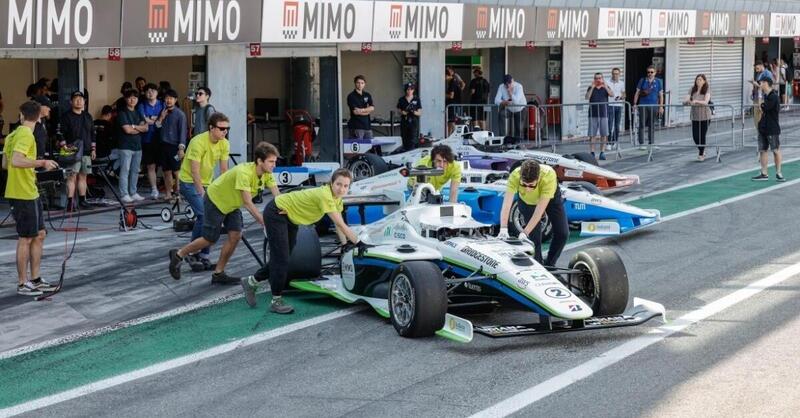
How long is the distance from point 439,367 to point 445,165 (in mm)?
4850

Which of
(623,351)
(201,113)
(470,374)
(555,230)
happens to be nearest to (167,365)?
(470,374)

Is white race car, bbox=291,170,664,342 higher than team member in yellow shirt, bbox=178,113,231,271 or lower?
lower

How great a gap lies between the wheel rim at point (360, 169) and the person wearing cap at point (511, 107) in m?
6.12

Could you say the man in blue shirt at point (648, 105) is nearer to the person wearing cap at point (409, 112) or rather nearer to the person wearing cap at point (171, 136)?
the person wearing cap at point (409, 112)

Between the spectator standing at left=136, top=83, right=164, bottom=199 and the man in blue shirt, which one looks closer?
the spectator standing at left=136, top=83, right=164, bottom=199

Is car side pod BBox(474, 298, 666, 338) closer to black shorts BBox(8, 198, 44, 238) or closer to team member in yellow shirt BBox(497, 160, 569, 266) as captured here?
team member in yellow shirt BBox(497, 160, 569, 266)

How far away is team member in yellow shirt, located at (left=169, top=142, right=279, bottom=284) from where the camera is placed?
1302 cm

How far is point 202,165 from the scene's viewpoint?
48.3 ft

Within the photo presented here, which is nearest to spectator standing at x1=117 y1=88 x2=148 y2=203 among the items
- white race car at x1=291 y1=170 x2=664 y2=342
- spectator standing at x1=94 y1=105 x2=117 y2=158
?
spectator standing at x1=94 y1=105 x2=117 y2=158

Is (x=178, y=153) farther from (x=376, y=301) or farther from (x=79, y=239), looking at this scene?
(x=376, y=301)

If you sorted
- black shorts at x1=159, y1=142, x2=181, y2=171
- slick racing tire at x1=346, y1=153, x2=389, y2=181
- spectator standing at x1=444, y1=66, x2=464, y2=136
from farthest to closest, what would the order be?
spectator standing at x1=444, y1=66, x2=464, y2=136
slick racing tire at x1=346, y1=153, x2=389, y2=181
black shorts at x1=159, y1=142, x2=181, y2=171

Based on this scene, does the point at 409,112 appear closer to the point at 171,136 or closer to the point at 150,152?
the point at 150,152

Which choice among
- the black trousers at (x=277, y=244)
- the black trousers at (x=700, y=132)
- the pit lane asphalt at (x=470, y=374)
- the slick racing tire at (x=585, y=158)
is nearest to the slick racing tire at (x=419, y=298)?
the pit lane asphalt at (x=470, y=374)

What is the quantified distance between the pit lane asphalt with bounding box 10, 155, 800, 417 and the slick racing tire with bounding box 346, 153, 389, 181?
8.88m
